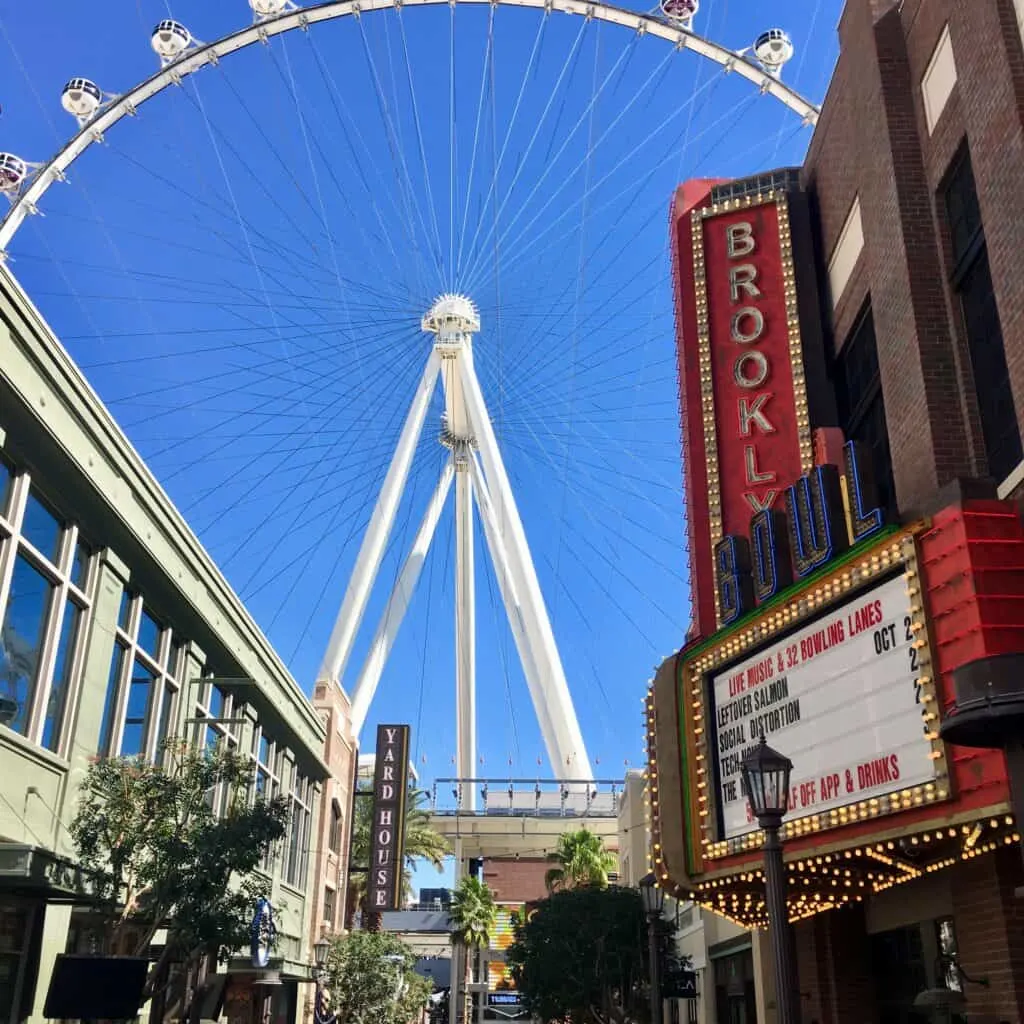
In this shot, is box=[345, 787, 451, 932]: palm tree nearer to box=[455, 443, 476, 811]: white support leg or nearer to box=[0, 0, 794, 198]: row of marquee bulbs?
box=[455, 443, 476, 811]: white support leg

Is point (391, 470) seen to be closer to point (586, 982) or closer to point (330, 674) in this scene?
point (330, 674)

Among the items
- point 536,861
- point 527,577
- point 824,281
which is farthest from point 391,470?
point 536,861

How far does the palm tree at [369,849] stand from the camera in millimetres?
55531

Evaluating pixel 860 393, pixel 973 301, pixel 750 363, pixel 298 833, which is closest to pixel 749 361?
pixel 750 363

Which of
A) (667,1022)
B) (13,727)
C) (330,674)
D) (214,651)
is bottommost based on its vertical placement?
(667,1022)

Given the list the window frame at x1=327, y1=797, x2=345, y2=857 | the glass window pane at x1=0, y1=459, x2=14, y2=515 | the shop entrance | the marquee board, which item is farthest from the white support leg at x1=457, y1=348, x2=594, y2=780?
the glass window pane at x1=0, y1=459, x2=14, y2=515

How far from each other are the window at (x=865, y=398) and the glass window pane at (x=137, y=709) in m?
14.2

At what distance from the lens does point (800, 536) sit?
18.0 meters

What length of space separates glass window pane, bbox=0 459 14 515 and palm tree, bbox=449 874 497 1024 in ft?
190

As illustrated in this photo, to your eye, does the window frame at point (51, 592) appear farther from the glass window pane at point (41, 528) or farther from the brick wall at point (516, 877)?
the brick wall at point (516, 877)

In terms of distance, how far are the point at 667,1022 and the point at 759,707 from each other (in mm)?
27996

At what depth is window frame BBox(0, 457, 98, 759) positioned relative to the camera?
1634cm

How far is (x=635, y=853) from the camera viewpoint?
4994 centimetres

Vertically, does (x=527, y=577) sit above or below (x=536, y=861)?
above
